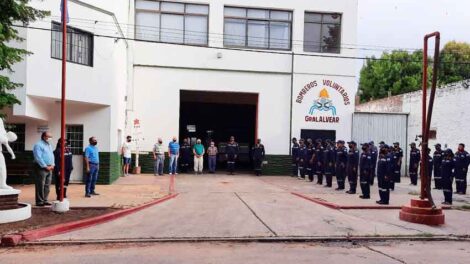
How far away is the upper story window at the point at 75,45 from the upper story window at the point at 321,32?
12477mm

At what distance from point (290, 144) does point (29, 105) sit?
14096mm

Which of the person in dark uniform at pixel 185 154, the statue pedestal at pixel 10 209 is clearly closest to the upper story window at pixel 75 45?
the statue pedestal at pixel 10 209

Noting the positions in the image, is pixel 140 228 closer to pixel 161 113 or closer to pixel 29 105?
pixel 29 105

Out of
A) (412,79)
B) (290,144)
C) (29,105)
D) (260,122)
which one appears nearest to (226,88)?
(260,122)

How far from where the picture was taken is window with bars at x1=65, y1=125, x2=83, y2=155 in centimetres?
1966

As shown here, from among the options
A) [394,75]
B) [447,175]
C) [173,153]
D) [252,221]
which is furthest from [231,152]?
[394,75]

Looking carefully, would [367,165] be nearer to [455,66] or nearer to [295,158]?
[295,158]

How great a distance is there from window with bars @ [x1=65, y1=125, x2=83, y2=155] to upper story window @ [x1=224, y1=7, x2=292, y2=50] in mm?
10308

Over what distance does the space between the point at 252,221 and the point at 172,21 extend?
1679cm

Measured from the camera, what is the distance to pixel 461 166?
59.9ft

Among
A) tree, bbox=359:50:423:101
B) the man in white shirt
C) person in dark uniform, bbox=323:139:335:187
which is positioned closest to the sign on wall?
person in dark uniform, bbox=323:139:335:187

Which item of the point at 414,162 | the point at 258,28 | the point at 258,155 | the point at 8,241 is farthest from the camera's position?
the point at 258,28

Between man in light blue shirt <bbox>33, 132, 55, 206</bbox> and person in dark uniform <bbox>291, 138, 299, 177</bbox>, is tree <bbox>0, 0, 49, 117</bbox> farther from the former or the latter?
person in dark uniform <bbox>291, 138, 299, 177</bbox>

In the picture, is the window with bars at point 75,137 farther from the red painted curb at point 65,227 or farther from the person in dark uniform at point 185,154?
the person in dark uniform at point 185,154
